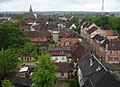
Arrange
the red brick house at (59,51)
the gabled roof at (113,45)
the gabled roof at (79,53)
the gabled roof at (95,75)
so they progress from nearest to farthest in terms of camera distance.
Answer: the gabled roof at (95,75)
the gabled roof at (79,53)
the red brick house at (59,51)
the gabled roof at (113,45)

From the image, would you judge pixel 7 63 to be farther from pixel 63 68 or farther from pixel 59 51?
pixel 59 51

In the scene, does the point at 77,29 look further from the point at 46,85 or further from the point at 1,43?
the point at 46,85

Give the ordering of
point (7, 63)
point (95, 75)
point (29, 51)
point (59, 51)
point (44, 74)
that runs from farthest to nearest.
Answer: point (29, 51)
point (59, 51)
point (7, 63)
point (44, 74)
point (95, 75)

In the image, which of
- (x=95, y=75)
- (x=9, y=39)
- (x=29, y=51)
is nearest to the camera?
(x=95, y=75)

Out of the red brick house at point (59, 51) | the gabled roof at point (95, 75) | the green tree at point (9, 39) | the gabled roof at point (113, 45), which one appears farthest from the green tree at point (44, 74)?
the green tree at point (9, 39)

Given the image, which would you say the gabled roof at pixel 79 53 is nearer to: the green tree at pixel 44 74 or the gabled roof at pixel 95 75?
the gabled roof at pixel 95 75

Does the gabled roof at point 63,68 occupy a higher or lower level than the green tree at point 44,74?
lower

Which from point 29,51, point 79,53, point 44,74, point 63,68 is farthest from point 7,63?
point 29,51

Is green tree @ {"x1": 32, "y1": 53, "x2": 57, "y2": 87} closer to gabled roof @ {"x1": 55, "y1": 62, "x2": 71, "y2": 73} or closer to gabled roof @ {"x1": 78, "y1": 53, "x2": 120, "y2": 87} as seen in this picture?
gabled roof @ {"x1": 78, "y1": 53, "x2": 120, "y2": 87}

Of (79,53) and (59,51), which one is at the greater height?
(79,53)
